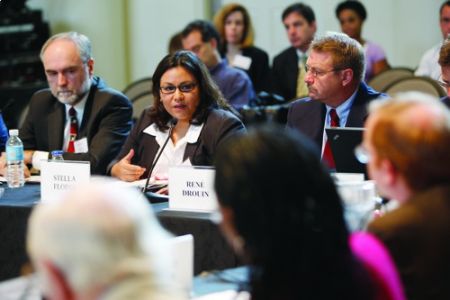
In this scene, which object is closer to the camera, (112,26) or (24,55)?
(24,55)

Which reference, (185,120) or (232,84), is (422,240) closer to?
(185,120)

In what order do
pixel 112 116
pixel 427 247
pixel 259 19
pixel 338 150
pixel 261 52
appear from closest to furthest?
pixel 427 247 → pixel 338 150 → pixel 112 116 → pixel 261 52 → pixel 259 19

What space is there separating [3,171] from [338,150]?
5.76 ft

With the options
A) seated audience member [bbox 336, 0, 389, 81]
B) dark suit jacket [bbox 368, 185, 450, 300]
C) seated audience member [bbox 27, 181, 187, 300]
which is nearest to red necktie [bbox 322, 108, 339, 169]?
dark suit jacket [bbox 368, 185, 450, 300]

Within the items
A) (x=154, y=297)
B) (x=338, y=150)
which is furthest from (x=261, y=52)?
(x=154, y=297)

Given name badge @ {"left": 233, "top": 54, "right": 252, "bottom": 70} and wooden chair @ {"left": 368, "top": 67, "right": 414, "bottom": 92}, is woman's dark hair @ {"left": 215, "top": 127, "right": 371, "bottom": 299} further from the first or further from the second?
name badge @ {"left": 233, "top": 54, "right": 252, "bottom": 70}

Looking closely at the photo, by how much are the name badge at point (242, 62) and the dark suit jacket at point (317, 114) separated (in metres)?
2.67

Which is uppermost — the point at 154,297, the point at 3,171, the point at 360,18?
the point at 360,18

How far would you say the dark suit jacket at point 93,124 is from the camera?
4172 millimetres

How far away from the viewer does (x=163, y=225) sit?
3018 millimetres

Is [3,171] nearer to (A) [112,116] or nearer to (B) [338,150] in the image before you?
(A) [112,116]

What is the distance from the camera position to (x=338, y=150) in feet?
10.1

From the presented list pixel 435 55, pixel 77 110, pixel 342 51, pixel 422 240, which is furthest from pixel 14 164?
pixel 435 55

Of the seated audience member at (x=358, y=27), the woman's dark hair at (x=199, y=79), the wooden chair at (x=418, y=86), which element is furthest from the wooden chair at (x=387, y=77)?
the woman's dark hair at (x=199, y=79)
